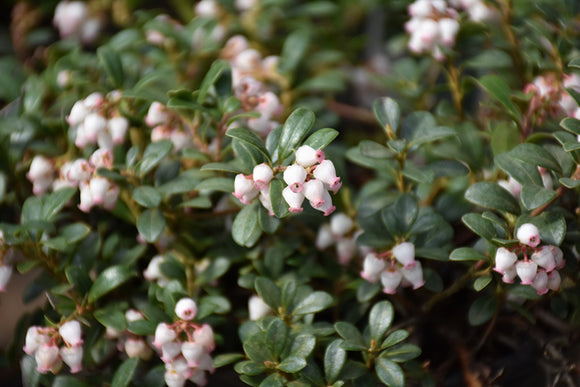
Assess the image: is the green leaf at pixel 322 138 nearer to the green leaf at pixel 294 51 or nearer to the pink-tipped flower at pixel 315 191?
the pink-tipped flower at pixel 315 191

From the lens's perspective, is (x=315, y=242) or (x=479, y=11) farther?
(x=479, y=11)

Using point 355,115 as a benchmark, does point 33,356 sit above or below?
above

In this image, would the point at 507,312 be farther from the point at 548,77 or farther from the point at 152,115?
the point at 152,115

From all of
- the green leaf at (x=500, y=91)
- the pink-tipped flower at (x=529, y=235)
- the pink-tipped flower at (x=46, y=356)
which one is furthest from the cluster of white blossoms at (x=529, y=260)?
the pink-tipped flower at (x=46, y=356)

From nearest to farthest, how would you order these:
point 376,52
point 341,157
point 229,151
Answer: point 229,151 < point 341,157 < point 376,52

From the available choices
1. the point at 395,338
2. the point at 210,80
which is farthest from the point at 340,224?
the point at 210,80

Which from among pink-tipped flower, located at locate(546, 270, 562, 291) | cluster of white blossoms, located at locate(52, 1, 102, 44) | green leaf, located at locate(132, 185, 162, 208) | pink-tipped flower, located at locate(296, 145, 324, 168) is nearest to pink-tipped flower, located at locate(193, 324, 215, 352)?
green leaf, located at locate(132, 185, 162, 208)

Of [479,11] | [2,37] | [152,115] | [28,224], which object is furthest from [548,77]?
[2,37]
